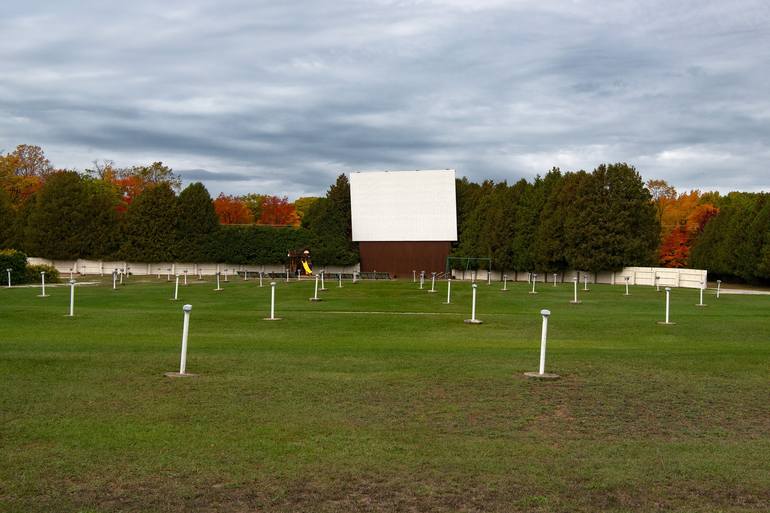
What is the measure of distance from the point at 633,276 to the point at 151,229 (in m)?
49.3

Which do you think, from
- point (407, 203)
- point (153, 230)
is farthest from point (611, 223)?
point (153, 230)

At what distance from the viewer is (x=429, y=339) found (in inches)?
874

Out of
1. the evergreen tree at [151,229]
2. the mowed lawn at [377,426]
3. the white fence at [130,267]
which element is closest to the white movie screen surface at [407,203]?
the white fence at [130,267]

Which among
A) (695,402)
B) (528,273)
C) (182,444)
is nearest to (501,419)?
(695,402)

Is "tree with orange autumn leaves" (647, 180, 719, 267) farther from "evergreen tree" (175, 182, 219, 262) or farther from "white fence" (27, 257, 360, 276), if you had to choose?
"evergreen tree" (175, 182, 219, 262)

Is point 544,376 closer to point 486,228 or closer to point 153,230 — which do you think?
point 486,228

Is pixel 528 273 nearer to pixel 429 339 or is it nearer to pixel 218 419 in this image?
pixel 429 339

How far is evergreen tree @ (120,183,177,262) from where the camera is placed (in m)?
89.4

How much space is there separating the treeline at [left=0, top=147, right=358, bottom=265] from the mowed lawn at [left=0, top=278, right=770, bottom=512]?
2753 inches

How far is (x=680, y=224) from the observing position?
9369 cm

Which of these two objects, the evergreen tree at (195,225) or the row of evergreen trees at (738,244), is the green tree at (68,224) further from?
the row of evergreen trees at (738,244)

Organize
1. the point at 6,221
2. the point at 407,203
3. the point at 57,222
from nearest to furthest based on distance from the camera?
the point at 57,222, the point at 6,221, the point at 407,203

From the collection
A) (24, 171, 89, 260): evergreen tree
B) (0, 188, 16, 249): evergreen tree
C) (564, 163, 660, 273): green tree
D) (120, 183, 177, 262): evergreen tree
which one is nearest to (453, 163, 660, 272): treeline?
(564, 163, 660, 273): green tree

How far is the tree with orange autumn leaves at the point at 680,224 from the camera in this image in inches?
3595
